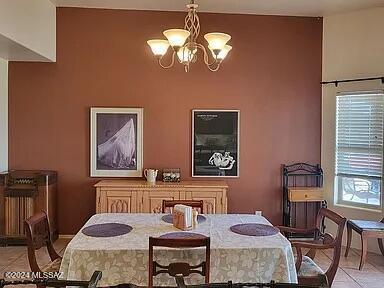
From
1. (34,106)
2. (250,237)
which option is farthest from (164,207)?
(34,106)

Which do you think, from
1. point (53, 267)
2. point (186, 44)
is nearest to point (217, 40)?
point (186, 44)

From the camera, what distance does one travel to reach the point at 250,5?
5.23m

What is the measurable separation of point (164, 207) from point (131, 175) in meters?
1.74

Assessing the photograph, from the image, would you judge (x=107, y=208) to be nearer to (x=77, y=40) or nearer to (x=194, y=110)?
(x=194, y=110)

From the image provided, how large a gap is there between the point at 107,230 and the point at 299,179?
3.33 meters

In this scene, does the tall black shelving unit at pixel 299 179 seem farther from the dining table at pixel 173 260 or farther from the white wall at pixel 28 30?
the white wall at pixel 28 30

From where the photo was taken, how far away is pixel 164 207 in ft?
13.0

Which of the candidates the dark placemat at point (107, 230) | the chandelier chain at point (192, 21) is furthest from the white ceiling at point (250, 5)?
the dark placemat at point (107, 230)

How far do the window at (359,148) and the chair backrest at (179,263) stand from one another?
3439 millimetres

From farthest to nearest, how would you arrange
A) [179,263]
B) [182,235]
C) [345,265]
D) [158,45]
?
[345,265], [158,45], [182,235], [179,263]

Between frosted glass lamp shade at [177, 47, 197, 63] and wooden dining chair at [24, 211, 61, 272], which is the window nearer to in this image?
frosted glass lamp shade at [177, 47, 197, 63]

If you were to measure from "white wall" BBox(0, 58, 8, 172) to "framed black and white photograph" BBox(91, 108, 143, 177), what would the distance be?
1.14 meters

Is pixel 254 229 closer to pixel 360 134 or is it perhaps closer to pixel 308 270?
pixel 308 270

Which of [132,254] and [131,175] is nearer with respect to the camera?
[132,254]
